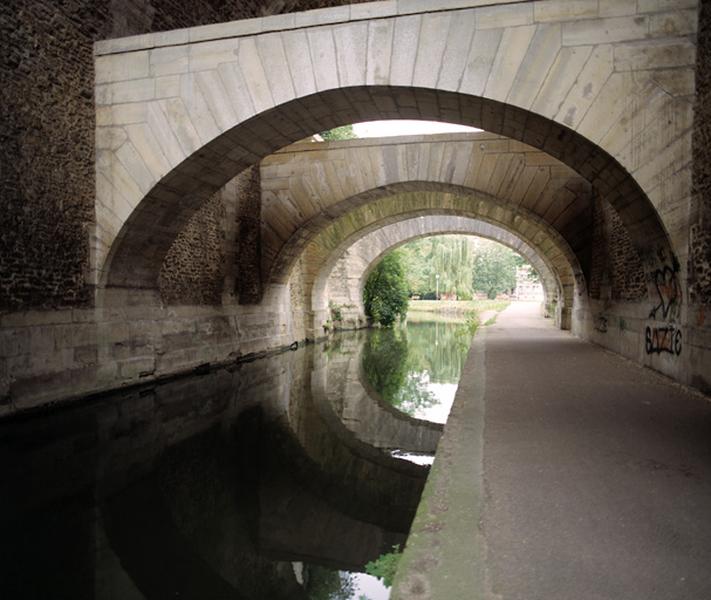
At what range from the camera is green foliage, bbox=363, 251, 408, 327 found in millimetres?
22109

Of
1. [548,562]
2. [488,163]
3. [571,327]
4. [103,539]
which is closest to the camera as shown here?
[548,562]

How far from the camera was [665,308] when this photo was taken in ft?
20.2

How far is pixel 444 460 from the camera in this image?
3.07 meters

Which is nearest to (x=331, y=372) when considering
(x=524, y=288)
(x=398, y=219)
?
(x=398, y=219)

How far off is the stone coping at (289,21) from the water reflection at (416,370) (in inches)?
174

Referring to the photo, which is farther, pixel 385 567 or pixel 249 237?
pixel 249 237

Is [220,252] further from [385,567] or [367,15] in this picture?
[385,567]

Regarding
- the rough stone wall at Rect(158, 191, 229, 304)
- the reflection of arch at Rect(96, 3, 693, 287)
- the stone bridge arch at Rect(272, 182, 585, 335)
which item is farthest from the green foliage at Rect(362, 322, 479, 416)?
the reflection of arch at Rect(96, 3, 693, 287)

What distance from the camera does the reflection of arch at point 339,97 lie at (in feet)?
17.8

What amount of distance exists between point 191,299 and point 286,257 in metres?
3.43

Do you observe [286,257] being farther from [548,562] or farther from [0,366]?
[548,562]

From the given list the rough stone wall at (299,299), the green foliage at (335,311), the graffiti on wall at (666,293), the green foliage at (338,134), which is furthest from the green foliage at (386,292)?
the graffiti on wall at (666,293)

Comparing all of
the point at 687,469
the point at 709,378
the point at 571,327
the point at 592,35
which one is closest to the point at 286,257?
the point at 571,327

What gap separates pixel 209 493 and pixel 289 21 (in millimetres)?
4891
